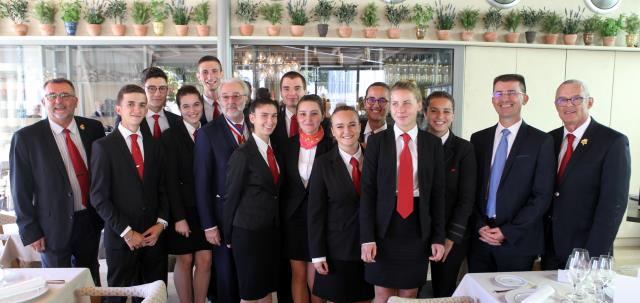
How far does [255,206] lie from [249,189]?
0.10m

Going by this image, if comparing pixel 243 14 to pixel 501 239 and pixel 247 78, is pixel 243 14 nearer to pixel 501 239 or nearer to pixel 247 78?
pixel 247 78

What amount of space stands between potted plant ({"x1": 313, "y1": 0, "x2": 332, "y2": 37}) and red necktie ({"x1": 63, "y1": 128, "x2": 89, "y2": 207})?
301cm

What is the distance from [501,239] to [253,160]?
1491 mm

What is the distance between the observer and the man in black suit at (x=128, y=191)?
8.40 feet

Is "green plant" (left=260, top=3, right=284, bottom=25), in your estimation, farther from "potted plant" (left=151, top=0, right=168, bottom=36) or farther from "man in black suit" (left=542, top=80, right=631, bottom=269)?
"man in black suit" (left=542, top=80, right=631, bottom=269)

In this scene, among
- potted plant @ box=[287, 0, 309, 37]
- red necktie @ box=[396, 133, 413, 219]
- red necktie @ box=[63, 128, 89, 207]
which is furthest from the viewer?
potted plant @ box=[287, 0, 309, 37]

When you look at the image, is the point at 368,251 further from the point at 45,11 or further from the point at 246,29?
the point at 45,11

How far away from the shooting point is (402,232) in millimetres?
2361

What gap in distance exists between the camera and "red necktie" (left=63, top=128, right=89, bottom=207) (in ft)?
9.14

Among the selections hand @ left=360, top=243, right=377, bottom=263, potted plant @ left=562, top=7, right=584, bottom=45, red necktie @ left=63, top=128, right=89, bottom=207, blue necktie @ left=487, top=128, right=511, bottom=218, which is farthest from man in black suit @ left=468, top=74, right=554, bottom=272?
potted plant @ left=562, top=7, right=584, bottom=45

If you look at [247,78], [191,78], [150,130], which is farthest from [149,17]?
[150,130]

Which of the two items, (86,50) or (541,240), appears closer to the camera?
(541,240)

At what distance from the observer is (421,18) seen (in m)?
5.12

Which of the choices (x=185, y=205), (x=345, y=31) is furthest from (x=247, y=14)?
(x=185, y=205)
